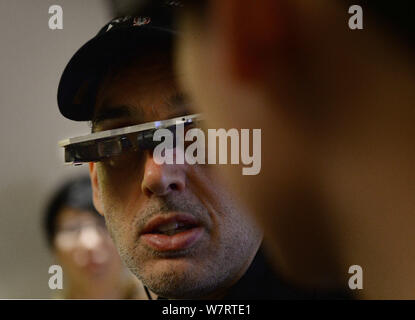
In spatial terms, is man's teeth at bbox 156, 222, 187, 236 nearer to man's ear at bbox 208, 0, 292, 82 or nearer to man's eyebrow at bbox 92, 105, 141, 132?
man's eyebrow at bbox 92, 105, 141, 132

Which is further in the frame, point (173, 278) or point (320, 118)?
point (173, 278)

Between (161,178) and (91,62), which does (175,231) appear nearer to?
(161,178)

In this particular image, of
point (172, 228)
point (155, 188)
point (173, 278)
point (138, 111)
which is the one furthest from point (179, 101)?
point (173, 278)

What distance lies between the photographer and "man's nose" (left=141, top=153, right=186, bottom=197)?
1.43 metres

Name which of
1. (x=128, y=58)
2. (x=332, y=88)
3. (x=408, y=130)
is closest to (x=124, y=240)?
(x=128, y=58)

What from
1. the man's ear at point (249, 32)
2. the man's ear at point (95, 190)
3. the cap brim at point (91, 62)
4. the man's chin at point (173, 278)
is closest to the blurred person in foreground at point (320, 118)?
the man's ear at point (249, 32)

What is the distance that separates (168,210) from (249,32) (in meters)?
0.66

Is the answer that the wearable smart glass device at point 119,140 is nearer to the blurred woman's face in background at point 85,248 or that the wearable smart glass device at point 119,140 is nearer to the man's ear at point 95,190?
the man's ear at point 95,190

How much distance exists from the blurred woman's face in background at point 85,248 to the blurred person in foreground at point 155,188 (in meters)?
0.04

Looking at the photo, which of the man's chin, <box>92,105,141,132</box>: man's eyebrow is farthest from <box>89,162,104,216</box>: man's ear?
the man's chin

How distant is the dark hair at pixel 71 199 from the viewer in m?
1.48

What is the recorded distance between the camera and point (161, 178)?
1.43 metres
